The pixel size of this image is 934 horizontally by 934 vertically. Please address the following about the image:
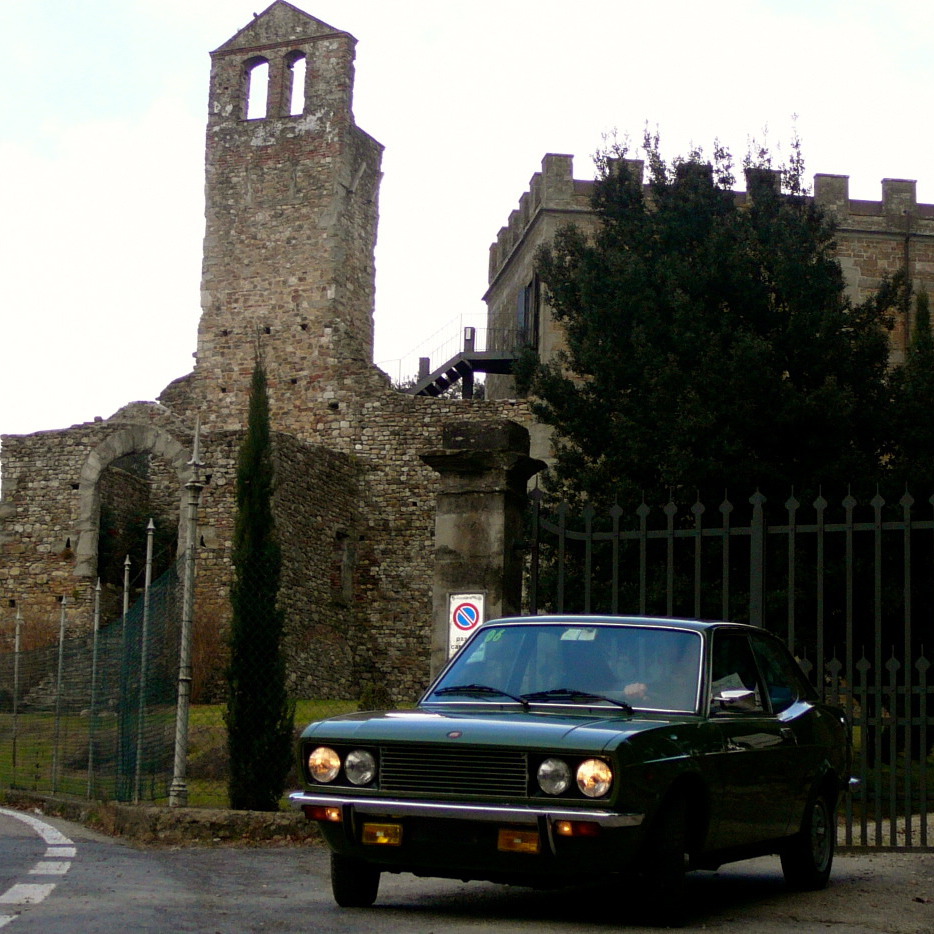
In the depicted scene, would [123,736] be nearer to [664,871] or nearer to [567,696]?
[567,696]

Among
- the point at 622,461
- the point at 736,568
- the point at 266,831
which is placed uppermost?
the point at 622,461

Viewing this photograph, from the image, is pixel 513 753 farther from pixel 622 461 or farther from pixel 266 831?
pixel 622 461

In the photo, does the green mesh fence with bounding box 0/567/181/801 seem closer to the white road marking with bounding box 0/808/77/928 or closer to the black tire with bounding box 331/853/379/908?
the white road marking with bounding box 0/808/77/928

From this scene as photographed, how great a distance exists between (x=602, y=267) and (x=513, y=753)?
44.4ft

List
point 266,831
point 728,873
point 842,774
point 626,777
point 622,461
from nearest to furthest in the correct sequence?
point 626,777 → point 842,774 → point 728,873 → point 266,831 → point 622,461

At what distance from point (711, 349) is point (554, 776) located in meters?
11.4

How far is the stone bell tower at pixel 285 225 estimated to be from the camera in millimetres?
33375

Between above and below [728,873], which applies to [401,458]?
above

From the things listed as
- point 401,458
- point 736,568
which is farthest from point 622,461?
point 401,458

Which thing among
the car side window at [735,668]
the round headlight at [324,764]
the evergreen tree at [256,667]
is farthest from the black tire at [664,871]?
the evergreen tree at [256,667]

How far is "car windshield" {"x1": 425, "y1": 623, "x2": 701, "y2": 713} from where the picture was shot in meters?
7.48

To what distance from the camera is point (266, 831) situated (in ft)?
37.1

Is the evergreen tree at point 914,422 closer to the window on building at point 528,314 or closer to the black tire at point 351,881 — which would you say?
the black tire at point 351,881

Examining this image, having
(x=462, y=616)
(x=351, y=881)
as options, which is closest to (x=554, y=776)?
(x=351, y=881)
